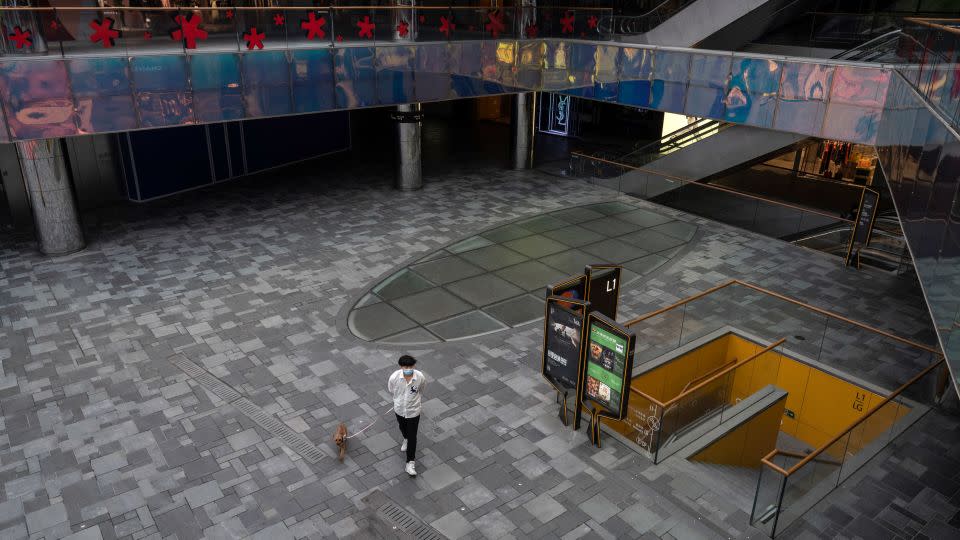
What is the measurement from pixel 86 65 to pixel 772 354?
14321mm

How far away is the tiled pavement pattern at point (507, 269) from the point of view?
12969 mm

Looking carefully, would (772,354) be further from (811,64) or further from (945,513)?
(811,64)

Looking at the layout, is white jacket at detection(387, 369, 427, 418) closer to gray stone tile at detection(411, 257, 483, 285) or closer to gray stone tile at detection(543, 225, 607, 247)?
gray stone tile at detection(411, 257, 483, 285)

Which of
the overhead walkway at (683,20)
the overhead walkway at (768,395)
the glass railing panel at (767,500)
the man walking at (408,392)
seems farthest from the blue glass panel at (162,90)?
the glass railing panel at (767,500)

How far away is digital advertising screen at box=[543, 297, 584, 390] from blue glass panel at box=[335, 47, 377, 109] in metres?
10.6

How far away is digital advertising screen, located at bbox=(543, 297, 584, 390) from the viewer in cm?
937

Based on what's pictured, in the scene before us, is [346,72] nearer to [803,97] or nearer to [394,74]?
[394,74]

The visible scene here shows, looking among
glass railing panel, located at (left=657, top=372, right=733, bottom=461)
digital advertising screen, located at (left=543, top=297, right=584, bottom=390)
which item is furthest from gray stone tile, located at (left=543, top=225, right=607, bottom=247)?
digital advertising screen, located at (left=543, top=297, right=584, bottom=390)

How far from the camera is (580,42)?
2058 cm

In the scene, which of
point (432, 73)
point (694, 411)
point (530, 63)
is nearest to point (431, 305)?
point (694, 411)

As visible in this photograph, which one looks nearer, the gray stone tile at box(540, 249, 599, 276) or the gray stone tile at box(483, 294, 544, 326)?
the gray stone tile at box(483, 294, 544, 326)

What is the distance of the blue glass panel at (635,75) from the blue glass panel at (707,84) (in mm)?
1341

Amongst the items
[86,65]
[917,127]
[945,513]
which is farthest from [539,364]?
[86,65]

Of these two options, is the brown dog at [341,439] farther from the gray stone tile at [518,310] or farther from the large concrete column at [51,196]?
the large concrete column at [51,196]
